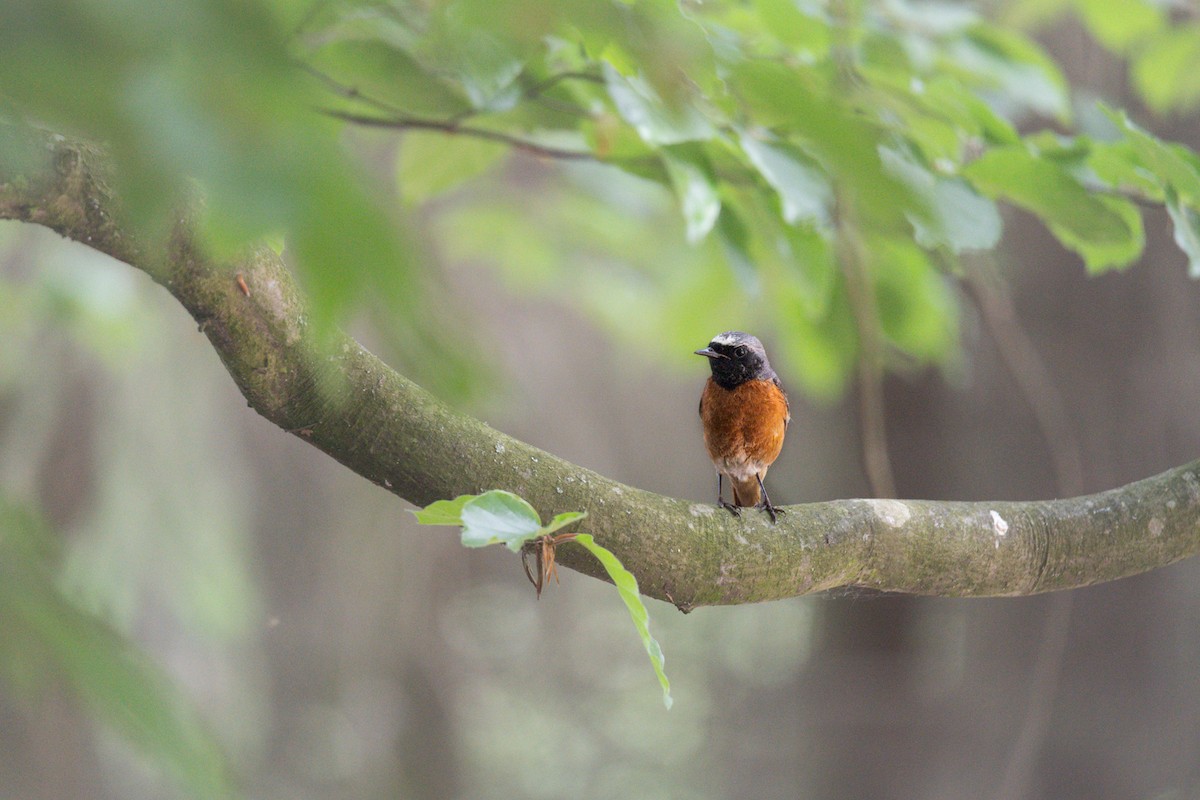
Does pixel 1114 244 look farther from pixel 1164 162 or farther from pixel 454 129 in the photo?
pixel 454 129

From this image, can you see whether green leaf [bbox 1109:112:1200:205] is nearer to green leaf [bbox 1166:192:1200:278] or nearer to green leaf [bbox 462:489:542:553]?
green leaf [bbox 1166:192:1200:278]

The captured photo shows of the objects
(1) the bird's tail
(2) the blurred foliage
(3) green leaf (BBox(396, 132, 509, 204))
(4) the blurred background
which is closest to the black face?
(4) the blurred background

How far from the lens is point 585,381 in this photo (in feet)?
28.2

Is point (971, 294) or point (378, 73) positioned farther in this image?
point (971, 294)

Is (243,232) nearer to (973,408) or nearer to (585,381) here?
(973,408)

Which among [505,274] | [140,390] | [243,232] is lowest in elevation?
[140,390]

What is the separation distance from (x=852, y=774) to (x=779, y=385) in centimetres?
315

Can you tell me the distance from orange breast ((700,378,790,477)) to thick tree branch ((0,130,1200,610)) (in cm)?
125

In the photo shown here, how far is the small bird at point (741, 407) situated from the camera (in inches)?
140

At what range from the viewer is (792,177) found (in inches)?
74.5

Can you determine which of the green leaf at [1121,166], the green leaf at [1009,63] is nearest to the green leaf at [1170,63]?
the green leaf at [1009,63]

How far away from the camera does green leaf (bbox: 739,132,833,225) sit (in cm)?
184

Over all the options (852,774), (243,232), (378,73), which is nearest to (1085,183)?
(378,73)

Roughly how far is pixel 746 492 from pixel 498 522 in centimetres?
269
